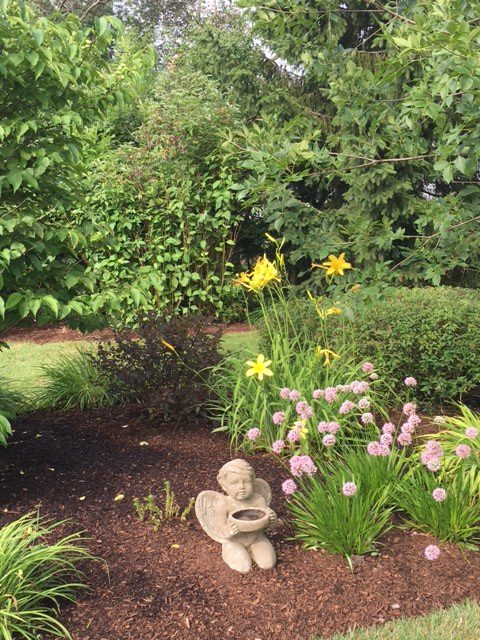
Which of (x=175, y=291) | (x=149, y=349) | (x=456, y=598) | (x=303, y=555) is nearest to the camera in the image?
(x=456, y=598)

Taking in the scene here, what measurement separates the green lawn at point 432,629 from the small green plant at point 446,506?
1.96ft

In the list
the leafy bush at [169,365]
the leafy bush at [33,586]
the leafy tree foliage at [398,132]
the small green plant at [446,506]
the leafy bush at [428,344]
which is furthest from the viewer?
the leafy bush at [428,344]

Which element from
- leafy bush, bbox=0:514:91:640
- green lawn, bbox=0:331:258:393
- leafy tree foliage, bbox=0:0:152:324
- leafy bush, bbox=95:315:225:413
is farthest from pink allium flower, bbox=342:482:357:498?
green lawn, bbox=0:331:258:393

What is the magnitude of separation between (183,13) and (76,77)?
27.6m

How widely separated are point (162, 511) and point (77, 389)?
8.38 ft

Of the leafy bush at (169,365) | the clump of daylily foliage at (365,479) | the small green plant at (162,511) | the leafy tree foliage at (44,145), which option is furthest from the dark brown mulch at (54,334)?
the small green plant at (162,511)

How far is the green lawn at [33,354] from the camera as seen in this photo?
297 inches

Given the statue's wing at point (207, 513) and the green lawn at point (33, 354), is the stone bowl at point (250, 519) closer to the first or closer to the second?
the statue's wing at point (207, 513)

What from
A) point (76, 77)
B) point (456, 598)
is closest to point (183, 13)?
point (76, 77)

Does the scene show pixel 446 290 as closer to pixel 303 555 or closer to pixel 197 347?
pixel 197 347

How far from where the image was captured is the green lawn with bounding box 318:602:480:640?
255 centimetres

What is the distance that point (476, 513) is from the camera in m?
3.37

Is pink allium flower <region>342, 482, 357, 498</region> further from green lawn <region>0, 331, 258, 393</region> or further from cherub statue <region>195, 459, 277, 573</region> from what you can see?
green lawn <region>0, 331, 258, 393</region>

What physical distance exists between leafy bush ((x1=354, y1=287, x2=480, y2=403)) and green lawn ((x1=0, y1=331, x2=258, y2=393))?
207 centimetres
